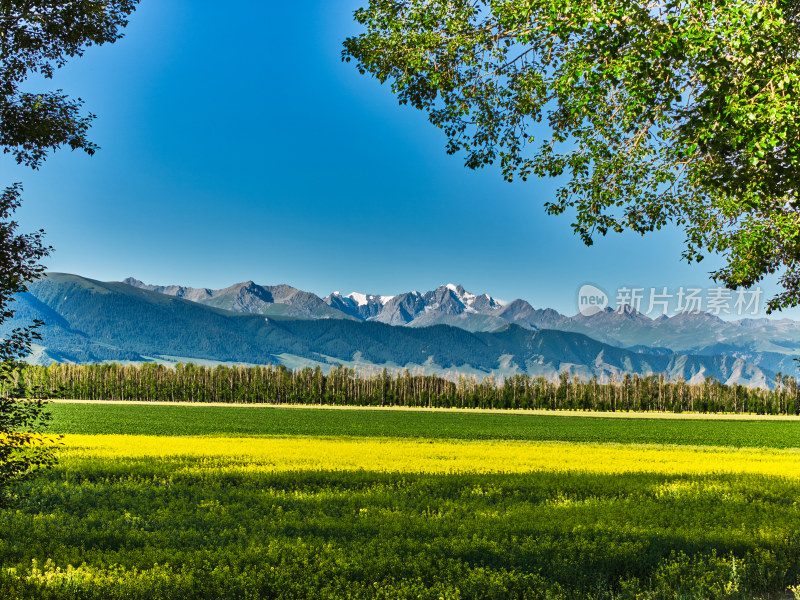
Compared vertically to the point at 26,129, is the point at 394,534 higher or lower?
lower

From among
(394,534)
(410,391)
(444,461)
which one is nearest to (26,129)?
(394,534)

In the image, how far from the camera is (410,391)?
179 meters

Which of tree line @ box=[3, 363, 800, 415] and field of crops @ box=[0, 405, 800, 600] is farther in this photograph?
tree line @ box=[3, 363, 800, 415]

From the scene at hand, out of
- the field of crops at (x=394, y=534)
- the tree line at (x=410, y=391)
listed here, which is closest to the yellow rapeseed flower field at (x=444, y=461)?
the field of crops at (x=394, y=534)

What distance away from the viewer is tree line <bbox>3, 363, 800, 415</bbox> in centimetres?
16375

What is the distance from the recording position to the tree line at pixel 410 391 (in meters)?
164

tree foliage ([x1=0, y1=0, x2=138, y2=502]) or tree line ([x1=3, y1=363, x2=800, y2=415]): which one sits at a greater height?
tree foliage ([x1=0, y1=0, x2=138, y2=502])

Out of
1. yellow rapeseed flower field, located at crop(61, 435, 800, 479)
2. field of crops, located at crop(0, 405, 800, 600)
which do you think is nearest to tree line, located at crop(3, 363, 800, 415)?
yellow rapeseed flower field, located at crop(61, 435, 800, 479)

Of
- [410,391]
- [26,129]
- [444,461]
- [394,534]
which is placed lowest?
[410,391]

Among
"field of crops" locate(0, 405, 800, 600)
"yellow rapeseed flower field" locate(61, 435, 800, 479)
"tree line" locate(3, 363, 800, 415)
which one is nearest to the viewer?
Result: "field of crops" locate(0, 405, 800, 600)

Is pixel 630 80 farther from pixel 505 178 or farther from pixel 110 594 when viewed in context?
pixel 110 594

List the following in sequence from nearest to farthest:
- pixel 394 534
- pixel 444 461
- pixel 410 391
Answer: pixel 394 534, pixel 444 461, pixel 410 391

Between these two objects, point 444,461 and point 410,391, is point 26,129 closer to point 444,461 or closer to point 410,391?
point 444,461

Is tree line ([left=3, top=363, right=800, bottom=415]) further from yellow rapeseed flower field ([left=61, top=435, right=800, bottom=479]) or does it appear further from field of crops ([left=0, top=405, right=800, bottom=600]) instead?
field of crops ([left=0, top=405, right=800, bottom=600])
